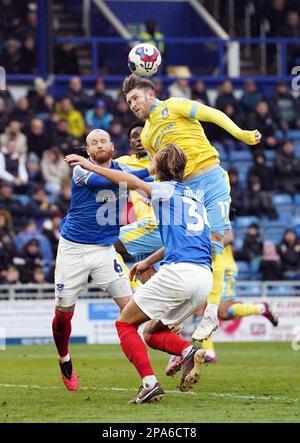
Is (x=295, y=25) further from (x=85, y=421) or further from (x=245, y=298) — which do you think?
(x=85, y=421)

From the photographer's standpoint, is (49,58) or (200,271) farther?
(49,58)

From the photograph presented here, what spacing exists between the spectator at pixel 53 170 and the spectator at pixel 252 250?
383 cm

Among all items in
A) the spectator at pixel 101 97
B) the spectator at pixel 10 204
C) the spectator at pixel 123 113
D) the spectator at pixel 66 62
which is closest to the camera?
the spectator at pixel 10 204

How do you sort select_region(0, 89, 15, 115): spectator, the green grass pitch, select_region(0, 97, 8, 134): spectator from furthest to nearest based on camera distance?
select_region(0, 89, 15, 115): spectator → select_region(0, 97, 8, 134): spectator → the green grass pitch

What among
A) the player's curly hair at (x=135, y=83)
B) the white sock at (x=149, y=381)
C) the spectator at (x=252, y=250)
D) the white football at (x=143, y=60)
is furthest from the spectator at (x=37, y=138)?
the white sock at (x=149, y=381)

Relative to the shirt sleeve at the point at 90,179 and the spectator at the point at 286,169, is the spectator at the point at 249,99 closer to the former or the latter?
the spectator at the point at 286,169

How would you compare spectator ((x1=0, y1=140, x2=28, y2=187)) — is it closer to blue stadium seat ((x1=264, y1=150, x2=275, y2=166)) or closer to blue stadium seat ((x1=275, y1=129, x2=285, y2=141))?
blue stadium seat ((x1=264, y1=150, x2=275, y2=166))

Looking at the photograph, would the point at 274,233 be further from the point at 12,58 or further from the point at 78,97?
the point at 12,58

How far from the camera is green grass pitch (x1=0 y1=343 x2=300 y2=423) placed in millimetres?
9688

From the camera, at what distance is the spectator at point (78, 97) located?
84.8 feet

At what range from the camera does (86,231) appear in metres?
11.8

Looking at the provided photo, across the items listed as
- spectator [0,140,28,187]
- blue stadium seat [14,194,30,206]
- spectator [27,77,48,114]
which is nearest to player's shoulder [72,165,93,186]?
spectator [0,140,28,187]
